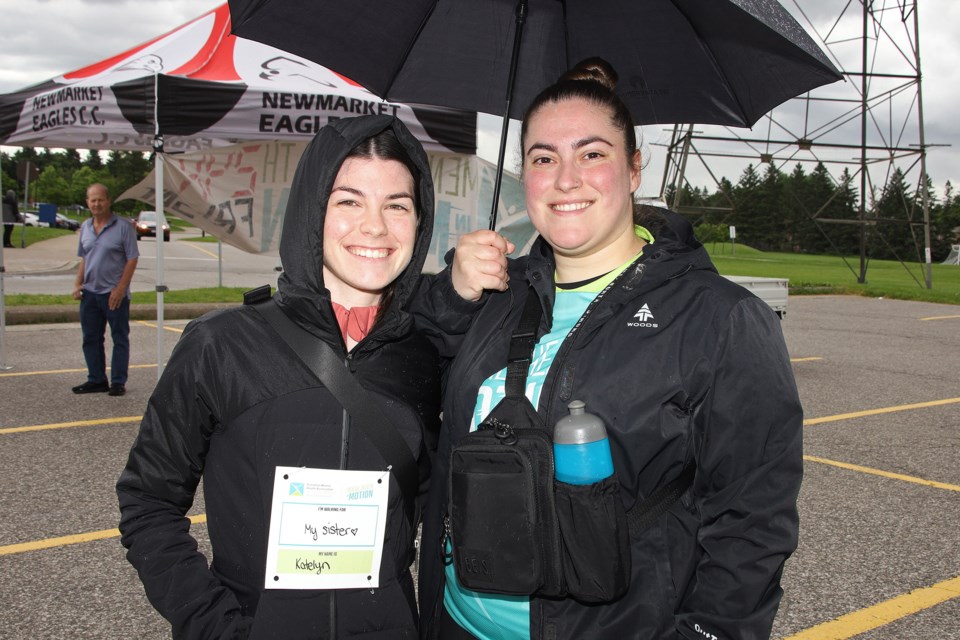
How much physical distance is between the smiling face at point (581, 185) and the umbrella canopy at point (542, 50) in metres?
0.64

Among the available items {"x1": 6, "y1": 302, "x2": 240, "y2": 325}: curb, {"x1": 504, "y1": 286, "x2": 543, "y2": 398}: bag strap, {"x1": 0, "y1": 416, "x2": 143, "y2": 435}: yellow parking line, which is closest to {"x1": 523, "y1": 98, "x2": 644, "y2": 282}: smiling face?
{"x1": 504, "y1": 286, "x2": 543, "y2": 398}: bag strap

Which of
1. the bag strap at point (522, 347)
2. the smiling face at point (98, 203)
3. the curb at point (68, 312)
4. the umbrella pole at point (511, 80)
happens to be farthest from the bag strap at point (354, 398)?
the curb at point (68, 312)

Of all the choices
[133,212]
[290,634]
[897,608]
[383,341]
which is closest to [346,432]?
[383,341]

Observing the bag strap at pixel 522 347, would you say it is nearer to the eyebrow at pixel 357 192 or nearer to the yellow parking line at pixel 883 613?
the eyebrow at pixel 357 192

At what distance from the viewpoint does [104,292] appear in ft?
26.5

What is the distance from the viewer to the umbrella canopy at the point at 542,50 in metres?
2.51

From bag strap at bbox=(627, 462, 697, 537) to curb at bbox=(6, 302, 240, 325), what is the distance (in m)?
10.6

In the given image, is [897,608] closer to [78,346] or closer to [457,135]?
[457,135]

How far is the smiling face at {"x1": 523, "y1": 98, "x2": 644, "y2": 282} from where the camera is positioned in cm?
193

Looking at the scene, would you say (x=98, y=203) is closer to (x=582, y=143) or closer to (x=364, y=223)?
(x=364, y=223)

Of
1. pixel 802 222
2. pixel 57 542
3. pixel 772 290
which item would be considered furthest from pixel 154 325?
pixel 802 222

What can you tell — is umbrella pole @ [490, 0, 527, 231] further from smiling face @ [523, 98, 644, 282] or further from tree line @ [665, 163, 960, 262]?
tree line @ [665, 163, 960, 262]

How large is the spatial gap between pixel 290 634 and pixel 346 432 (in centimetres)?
44

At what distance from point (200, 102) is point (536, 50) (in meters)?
4.77
